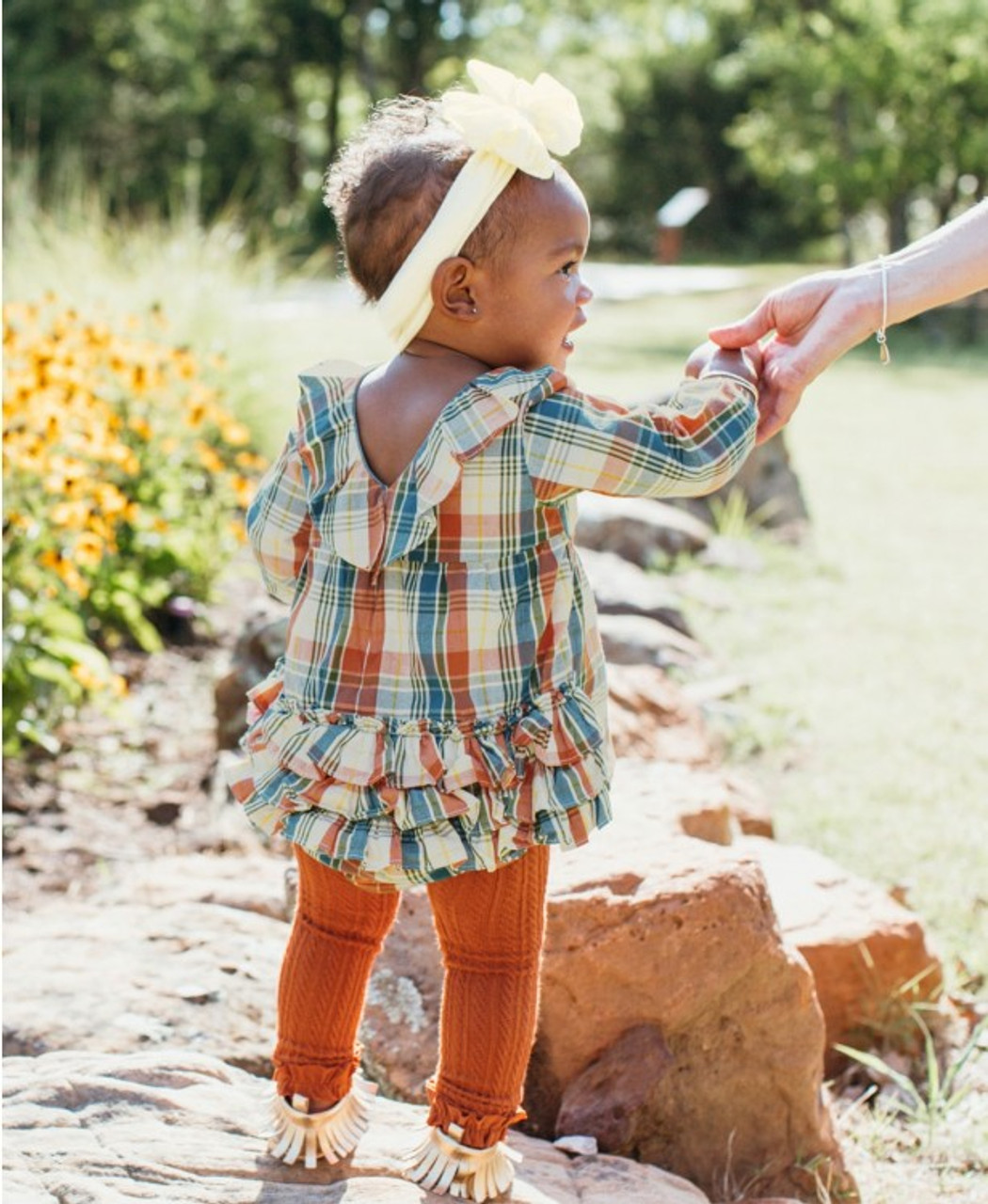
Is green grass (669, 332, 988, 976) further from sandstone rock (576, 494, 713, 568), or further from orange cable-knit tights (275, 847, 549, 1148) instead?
orange cable-knit tights (275, 847, 549, 1148)

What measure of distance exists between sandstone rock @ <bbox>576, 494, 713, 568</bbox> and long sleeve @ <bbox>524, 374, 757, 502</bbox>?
14.5 ft

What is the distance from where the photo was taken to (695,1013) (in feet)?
8.14

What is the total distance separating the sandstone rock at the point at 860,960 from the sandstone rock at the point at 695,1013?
0.42m

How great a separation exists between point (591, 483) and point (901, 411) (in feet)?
32.8

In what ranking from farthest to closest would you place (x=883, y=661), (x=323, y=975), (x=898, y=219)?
(x=898, y=219)
(x=883, y=661)
(x=323, y=975)

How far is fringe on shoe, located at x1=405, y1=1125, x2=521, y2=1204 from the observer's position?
205cm

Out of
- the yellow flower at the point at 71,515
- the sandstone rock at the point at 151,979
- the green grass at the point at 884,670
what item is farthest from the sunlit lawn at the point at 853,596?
the yellow flower at the point at 71,515

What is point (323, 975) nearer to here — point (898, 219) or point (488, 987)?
point (488, 987)

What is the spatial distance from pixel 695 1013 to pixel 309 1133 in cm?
71

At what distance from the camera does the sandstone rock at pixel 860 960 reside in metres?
2.95

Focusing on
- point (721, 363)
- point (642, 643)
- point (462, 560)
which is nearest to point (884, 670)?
point (642, 643)

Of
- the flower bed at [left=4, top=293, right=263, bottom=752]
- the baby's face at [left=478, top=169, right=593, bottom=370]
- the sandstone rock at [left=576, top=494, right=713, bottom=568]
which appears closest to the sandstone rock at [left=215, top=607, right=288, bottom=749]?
the flower bed at [left=4, top=293, right=263, bottom=752]

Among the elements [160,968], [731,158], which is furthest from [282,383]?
[731,158]

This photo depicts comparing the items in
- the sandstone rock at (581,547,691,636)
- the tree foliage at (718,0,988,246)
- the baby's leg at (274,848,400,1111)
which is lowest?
the baby's leg at (274,848,400,1111)
